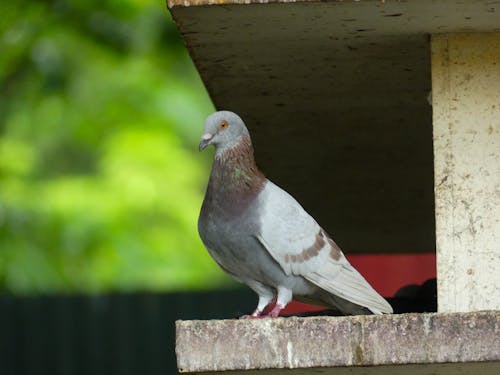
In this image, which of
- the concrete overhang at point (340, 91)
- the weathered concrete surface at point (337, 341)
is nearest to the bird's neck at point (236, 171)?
the concrete overhang at point (340, 91)

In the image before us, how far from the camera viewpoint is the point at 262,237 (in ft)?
16.4

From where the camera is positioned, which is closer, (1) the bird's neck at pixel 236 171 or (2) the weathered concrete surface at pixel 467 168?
(2) the weathered concrete surface at pixel 467 168

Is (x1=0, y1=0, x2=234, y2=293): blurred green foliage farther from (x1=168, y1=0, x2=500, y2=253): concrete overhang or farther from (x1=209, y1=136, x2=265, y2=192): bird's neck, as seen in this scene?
(x1=209, y1=136, x2=265, y2=192): bird's neck

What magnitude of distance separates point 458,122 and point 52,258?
8323 millimetres

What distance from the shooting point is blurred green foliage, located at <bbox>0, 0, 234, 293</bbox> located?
34.4 feet

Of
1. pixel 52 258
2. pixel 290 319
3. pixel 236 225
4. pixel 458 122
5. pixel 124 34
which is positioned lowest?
pixel 290 319

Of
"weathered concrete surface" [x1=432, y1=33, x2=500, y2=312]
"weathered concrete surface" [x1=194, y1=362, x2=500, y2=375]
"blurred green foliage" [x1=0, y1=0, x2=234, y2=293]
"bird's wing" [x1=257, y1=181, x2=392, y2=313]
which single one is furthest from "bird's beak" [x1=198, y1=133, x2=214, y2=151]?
"blurred green foliage" [x1=0, y1=0, x2=234, y2=293]

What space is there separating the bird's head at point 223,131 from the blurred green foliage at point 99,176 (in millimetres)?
4328

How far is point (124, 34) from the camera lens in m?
9.17

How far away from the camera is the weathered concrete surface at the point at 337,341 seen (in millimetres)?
4285

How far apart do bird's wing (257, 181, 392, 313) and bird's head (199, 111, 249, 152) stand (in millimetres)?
262

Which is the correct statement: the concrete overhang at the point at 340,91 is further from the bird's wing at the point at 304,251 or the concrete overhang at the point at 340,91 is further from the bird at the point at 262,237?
the bird's wing at the point at 304,251

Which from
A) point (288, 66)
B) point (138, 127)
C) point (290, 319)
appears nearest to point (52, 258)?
point (138, 127)

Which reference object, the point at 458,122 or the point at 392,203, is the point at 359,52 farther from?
the point at 392,203
